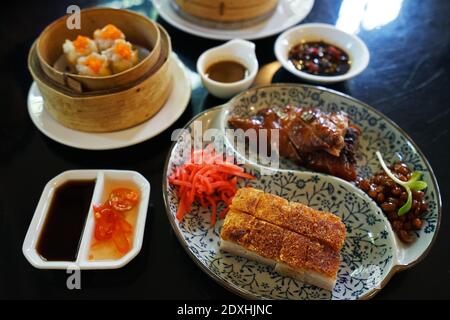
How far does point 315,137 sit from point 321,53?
0.96 metres

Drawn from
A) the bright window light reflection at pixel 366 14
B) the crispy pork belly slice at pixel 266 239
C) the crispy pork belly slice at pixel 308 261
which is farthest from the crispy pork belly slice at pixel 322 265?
the bright window light reflection at pixel 366 14

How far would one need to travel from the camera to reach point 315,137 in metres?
2.23

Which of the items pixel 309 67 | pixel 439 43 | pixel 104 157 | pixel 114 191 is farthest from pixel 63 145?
pixel 439 43

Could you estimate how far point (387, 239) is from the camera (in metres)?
1.90

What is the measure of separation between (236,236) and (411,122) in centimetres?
157

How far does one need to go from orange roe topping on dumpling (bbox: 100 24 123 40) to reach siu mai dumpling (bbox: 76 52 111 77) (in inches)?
6.8

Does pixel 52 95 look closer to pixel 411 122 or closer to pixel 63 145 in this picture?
pixel 63 145

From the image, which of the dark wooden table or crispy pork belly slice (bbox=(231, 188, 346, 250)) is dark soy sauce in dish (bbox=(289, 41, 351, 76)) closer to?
the dark wooden table

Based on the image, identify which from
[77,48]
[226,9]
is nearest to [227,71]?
[226,9]

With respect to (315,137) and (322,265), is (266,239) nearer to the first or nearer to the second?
(322,265)

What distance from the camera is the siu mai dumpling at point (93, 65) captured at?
232 centimetres

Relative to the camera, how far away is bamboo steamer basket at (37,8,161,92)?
2182 mm

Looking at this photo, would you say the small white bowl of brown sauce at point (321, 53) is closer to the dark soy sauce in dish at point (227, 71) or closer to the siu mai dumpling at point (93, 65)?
the dark soy sauce in dish at point (227, 71)

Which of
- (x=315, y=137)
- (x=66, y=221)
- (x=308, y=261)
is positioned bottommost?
(x=66, y=221)
